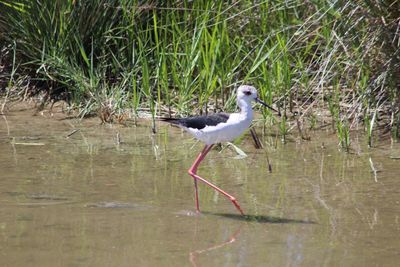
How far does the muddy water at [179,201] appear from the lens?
15.1 feet

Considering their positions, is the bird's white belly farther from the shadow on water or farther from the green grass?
the green grass

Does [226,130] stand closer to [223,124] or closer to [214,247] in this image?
[223,124]

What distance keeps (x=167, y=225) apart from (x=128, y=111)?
2920 mm

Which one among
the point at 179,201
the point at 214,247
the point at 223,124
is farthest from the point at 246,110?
the point at 214,247

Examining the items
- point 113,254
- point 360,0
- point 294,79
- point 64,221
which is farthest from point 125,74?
point 113,254

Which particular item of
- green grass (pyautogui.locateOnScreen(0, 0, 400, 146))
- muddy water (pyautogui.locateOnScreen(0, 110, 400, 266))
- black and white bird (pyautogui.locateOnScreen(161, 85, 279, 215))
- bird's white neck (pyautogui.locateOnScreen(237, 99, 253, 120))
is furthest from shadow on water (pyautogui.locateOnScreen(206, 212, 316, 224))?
green grass (pyautogui.locateOnScreen(0, 0, 400, 146))

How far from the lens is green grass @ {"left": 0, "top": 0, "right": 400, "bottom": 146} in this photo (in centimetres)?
692

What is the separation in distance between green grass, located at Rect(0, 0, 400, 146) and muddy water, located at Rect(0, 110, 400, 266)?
0.34 metres

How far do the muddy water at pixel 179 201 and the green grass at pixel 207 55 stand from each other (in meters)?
0.34

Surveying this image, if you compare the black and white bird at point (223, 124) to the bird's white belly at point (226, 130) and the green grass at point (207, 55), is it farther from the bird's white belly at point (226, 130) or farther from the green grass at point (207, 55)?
the green grass at point (207, 55)

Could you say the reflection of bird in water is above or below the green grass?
below

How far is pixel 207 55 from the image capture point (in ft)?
24.7

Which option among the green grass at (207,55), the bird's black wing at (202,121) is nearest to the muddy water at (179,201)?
the green grass at (207,55)

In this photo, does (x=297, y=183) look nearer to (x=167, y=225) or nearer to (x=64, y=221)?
(x=167, y=225)
